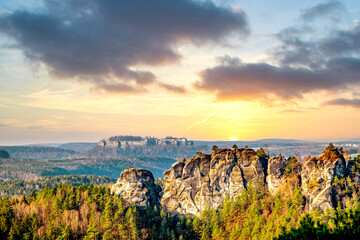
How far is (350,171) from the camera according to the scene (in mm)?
126562

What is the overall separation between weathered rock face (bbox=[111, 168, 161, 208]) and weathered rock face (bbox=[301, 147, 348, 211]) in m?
79.5

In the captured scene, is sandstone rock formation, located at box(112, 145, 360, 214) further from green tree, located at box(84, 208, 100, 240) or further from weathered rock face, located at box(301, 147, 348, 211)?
green tree, located at box(84, 208, 100, 240)

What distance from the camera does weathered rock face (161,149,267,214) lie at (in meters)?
161

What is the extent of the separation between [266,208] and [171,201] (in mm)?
54710

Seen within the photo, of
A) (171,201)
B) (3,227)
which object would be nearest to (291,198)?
(171,201)

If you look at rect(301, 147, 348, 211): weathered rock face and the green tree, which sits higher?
rect(301, 147, 348, 211): weathered rock face

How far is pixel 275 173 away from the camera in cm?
15012

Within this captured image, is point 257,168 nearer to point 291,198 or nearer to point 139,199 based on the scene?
point 291,198

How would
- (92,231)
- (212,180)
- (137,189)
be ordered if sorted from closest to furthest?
(92,231) → (137,189) → (212,180)

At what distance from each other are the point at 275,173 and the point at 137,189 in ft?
238

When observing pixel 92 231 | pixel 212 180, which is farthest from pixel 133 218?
pixel 212 180

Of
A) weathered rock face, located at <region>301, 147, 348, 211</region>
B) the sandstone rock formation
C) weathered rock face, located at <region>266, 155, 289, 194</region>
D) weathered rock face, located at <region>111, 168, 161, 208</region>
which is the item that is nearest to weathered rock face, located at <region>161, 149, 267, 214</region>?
the sandstone rock formation

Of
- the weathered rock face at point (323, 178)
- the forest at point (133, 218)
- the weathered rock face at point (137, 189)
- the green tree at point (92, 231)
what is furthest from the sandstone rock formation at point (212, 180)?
the green tree at point (92, 231)

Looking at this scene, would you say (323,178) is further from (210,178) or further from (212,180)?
(210,178)
